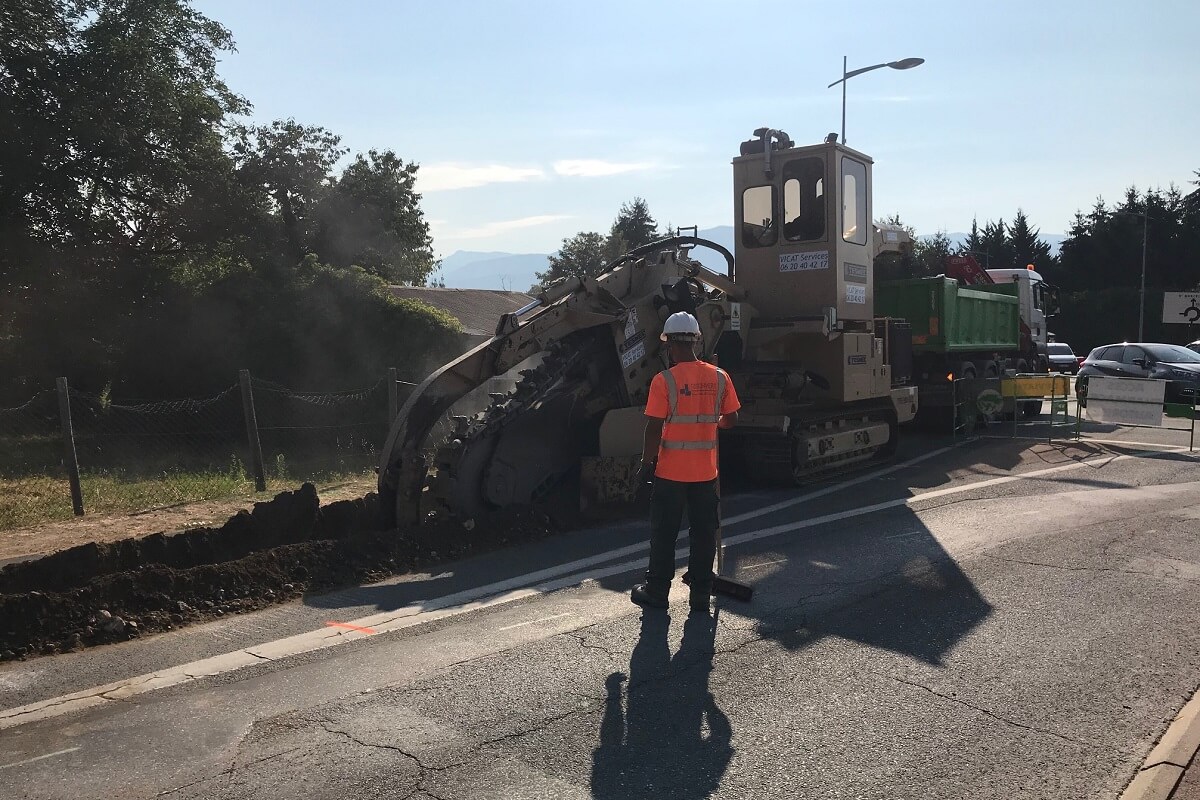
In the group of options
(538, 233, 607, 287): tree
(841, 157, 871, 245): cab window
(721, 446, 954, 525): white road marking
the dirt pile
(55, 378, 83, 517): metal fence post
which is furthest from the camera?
(538, 233, 607, 287): tree

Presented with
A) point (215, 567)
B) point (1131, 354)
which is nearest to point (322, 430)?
point (215, 567)

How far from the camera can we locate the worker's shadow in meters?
4.07

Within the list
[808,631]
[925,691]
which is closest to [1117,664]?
[925,691]

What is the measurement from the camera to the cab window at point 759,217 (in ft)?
39.8

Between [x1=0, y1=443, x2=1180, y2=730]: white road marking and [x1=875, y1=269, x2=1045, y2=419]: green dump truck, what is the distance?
717 cm

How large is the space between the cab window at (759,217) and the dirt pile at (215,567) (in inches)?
201

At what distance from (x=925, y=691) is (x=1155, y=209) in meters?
59.9

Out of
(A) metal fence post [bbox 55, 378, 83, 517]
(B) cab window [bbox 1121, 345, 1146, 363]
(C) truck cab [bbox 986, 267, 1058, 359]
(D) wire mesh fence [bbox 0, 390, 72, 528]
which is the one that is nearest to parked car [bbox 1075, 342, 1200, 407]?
(B) cab window [bbox 1121, 345, 1146, 363]

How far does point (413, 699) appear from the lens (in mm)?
4910

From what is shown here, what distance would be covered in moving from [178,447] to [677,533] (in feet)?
36.1

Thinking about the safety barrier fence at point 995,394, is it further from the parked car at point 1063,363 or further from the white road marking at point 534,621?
the parked car at point 1063,363

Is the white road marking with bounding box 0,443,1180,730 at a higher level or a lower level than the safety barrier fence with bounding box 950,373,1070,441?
lower

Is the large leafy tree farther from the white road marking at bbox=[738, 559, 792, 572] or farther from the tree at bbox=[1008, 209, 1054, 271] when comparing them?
the tree at bbox=[1008, 209, 1054, 271]

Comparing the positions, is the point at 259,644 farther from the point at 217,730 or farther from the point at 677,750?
the point at 677,750
